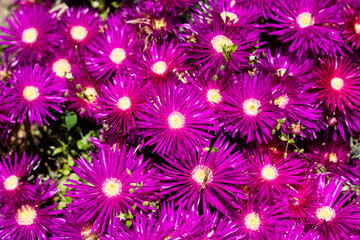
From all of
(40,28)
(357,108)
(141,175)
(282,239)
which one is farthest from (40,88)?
(357,108)

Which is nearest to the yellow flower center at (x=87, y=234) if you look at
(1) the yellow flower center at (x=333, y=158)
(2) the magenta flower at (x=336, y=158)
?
(2) the magenta flower at (x=336, y=158)

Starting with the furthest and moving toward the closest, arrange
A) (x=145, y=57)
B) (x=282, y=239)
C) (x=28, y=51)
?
1. (x=28, y=51)
2. (x=145, y=57)
3. (x=282, y=239)

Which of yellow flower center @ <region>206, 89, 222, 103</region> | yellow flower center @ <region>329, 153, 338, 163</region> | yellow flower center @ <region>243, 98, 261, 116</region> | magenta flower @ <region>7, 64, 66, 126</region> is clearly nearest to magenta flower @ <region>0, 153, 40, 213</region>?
magenta flower @ <region>7, 64, 66, 126</region>

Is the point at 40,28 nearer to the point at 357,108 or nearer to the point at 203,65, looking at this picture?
the point at 203,65

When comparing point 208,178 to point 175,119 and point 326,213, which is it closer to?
point 175,119

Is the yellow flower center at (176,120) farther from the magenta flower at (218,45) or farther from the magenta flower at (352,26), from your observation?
the magenta flower at (352,26)

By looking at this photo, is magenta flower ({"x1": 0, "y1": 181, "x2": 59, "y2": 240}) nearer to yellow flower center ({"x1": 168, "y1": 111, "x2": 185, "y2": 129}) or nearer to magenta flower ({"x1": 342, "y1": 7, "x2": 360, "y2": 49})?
yellow flower center ({"x1": 168, "y1": 111, "x2": 185, "y2": 129})
